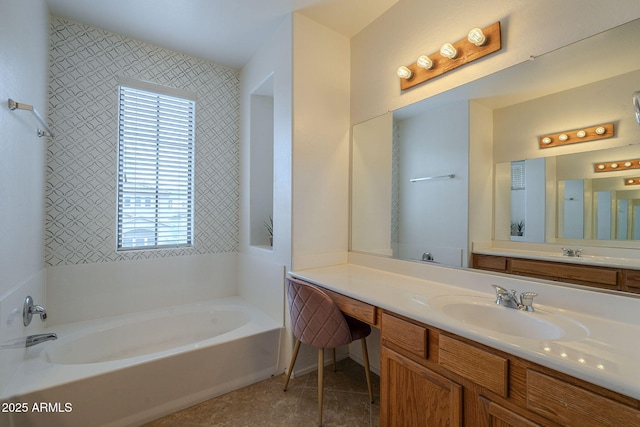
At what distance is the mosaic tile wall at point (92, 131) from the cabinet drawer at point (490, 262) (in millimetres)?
2341

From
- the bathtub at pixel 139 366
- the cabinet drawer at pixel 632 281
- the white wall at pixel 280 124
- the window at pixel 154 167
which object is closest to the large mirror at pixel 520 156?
the cabinet drawer at pixel 632 281

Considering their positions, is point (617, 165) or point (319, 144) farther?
point (319, 144)

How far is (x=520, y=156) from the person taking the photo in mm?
1386

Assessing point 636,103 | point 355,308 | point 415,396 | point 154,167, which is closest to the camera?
point 636,103

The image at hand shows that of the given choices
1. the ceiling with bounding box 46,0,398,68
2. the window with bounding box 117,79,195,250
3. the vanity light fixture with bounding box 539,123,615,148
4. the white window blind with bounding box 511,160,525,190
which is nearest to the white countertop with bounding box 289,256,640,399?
the white window blind with bounding box 511,160,525,190

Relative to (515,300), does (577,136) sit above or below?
above

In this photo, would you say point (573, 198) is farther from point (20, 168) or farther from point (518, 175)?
point (20, 168)

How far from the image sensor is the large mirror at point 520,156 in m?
1.11

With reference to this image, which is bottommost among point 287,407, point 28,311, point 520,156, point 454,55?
point 287,407

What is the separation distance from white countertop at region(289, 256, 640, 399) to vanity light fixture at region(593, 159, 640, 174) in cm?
51

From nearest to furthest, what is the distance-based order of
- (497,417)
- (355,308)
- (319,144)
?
(497,417) < (355,308) < (319,144)

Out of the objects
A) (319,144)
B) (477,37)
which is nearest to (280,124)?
(319,144)

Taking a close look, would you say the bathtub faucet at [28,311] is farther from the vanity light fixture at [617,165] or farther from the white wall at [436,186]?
the vanity light fixture at [617,165]

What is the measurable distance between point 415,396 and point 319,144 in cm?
171
